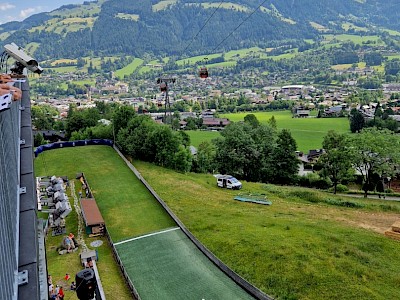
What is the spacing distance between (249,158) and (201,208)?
21.0 metres

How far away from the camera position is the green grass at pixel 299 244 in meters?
16.4

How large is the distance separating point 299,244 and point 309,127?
287 ft

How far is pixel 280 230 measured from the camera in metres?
22.0

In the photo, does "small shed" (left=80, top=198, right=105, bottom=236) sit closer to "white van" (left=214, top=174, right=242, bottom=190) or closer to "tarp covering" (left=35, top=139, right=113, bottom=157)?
"white van" (left=214, top=174, right=242, bottom=190)

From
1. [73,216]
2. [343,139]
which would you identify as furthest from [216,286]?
[343,139]

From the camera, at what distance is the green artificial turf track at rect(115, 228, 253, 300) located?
1686 cm

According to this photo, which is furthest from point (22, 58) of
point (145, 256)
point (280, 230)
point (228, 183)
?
point (228, 183)

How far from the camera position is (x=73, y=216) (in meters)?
26.3

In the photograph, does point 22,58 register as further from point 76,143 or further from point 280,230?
point 76,143

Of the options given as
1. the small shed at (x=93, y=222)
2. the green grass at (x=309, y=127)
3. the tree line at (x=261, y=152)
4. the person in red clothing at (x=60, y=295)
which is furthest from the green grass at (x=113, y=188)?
the green grass at (x=309, y=127)

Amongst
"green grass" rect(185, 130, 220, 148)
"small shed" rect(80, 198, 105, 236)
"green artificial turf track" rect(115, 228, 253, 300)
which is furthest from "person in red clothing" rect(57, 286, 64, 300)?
"green grass" rect(185, 130, 220, 148)

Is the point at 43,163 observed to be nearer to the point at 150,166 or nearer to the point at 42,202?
the point at 150,166

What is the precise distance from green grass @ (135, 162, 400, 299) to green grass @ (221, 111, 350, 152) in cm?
5473

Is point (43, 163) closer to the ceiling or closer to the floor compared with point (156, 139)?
closer to the floor
